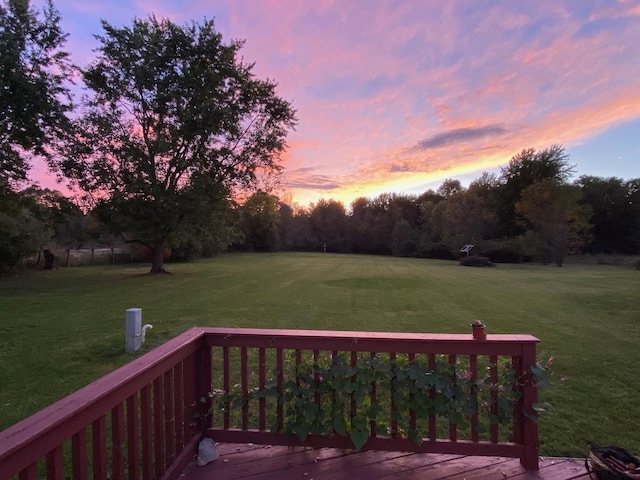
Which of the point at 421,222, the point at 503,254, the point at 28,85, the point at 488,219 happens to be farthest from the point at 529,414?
the point at 421,222

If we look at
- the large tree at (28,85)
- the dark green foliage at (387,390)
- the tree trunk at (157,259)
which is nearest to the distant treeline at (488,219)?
the tree trunk at (157,259)

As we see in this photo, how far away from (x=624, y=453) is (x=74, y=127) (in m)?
18.5

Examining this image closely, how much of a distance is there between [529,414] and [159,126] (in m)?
17.8

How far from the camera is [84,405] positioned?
133 centimetres

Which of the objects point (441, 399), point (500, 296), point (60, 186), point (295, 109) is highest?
point (295, 109)

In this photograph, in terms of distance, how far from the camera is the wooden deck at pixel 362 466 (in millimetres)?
2162

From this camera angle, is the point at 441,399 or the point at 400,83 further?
the point at 400,83

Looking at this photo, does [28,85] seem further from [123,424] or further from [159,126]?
[123,424]

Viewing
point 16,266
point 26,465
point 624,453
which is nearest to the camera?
point 26,465

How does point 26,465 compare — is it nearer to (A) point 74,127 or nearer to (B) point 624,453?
Answer: (B) point 624,453

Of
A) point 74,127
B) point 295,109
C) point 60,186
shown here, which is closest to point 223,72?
point 295,109

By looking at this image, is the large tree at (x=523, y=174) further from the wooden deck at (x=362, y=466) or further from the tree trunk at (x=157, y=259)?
the wooden deck at (x=362, y=466)

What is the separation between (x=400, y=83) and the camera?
10609 millimetres

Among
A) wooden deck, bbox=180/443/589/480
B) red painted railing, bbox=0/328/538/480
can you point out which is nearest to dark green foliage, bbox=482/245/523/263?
wooden deck, bbox=180/443/589/480
